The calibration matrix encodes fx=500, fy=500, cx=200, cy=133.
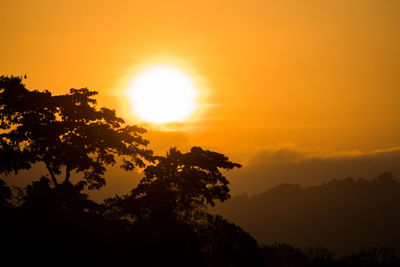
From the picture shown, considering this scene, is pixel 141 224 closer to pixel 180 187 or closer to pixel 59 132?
pixel 180 187

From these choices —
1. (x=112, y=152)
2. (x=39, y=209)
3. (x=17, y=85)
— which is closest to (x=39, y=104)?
(x=17, y=85)

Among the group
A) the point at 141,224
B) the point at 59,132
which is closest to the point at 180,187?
the point at 141,224

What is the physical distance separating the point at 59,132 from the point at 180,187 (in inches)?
473

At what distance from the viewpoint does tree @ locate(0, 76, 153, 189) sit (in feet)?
116

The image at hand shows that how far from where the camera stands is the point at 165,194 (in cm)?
2778

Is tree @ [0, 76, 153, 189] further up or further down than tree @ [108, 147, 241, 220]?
further up

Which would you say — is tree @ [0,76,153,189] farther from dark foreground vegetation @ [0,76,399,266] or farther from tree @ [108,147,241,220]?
tree @ [108,147,241,220]

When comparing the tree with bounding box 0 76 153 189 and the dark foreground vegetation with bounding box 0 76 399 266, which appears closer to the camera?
the dark foreground vegetation with bounding box 0 76 399 266

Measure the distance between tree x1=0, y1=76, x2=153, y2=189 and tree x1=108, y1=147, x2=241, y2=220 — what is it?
9033mm

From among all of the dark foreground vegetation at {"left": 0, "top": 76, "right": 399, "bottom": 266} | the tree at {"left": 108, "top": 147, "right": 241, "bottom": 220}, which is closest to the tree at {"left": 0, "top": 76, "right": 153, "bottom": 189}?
the dark foreground vegetation at {"left": 0, "top": 76, "right": 399, "bottom": 266}

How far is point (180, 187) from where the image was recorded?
2816 centimetres

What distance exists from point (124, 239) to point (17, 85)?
52.3 ft

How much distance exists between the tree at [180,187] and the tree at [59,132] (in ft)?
29.6

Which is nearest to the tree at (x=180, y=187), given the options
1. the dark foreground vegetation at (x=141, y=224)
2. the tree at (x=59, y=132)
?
the dark foreground vegetation at (x=141, y=224)
